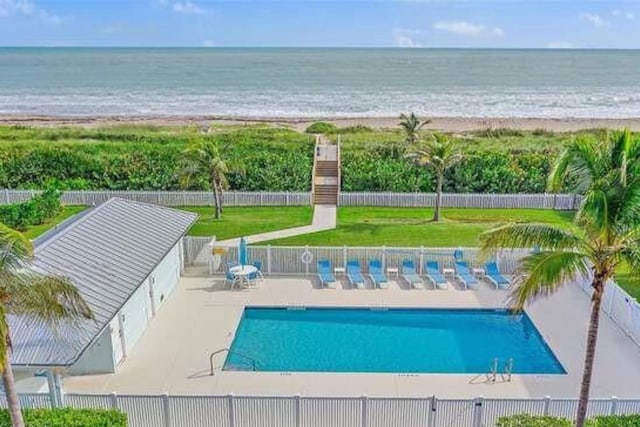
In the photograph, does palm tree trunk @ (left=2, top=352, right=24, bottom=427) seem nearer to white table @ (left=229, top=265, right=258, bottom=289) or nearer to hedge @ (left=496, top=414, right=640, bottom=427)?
hedge @ (left=496, top=414, right=640, bottom=427)

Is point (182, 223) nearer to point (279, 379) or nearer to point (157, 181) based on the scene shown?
point (279, 379)

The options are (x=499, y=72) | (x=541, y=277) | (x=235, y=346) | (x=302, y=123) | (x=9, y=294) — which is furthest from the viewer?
(x=499, y=72)

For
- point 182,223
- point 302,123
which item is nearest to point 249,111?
point 302,123

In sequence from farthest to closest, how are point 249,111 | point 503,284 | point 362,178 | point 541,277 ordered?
point 249,111 < point 362,178 < point 503,284 < point 541,277

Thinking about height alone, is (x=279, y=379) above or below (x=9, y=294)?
below

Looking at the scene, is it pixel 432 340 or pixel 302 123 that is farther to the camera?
pixel 302 123

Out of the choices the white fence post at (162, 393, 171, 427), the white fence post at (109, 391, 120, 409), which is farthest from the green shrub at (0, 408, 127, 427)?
the white fence post at (162, 393, 171, 427)

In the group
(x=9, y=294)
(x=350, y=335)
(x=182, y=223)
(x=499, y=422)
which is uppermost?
(x=9, y=294)
